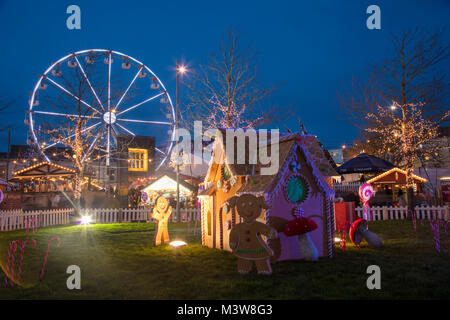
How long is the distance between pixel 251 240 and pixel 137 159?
89.2 ft

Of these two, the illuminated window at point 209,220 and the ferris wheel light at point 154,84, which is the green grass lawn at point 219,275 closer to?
the illuminated window at point 209,220

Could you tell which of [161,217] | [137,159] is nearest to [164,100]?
[137,159]

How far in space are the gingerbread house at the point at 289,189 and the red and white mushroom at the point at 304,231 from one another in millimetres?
217

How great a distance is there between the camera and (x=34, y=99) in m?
24.1

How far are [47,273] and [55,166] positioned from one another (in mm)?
18554

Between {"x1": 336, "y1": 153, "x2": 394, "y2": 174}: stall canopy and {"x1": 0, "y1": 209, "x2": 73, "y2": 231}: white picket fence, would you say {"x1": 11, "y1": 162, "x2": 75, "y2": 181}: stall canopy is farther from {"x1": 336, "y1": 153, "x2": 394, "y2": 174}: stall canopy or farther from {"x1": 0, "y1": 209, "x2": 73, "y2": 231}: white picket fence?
{"x1": 336, "y1": 153, "x2": 394, "y2": 174}: stall canopy

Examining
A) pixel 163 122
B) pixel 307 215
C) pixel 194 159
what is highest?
pixel 163 122

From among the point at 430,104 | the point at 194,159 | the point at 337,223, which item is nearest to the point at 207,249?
the point at 337,223

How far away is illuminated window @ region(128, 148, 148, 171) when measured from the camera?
31.1 m

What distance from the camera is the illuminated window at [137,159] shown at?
1224 inches

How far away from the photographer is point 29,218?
13633 millimetres

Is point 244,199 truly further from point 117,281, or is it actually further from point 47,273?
point 47,273

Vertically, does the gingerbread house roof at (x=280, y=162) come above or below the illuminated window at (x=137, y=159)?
below
